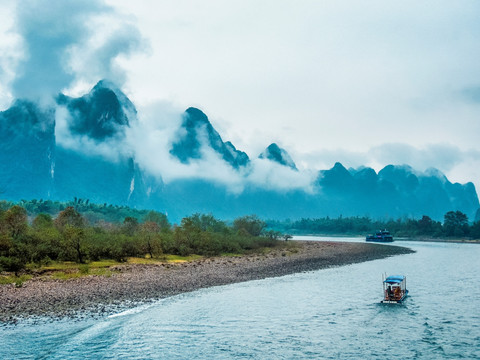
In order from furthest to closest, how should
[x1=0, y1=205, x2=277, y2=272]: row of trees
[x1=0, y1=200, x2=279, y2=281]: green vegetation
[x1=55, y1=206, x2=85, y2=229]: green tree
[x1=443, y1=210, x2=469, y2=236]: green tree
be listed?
1. [x1=443, y1=210, x2=469, y2=236]: green tree
2. [x1=55, y1=206, x2=85, y2=229]: green tree
3. [x1=0, y1=205, x2=277, y2=272]: row of trees
4. [x1=0, y1=200, x2=279, y2=281]: green vegetation

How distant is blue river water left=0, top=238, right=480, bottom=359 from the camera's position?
21.3m

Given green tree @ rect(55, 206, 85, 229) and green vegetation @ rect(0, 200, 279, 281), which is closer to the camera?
green vegetation @ rect(0, 200, 279, 281)

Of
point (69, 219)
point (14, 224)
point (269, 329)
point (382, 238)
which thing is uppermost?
point (69, 219)

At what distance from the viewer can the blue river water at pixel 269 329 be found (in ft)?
69.8

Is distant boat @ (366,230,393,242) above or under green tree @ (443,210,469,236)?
under

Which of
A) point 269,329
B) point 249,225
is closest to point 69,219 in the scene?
point 249,225

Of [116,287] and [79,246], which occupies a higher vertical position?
[79,246]

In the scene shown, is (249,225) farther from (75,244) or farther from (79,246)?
(75,244)

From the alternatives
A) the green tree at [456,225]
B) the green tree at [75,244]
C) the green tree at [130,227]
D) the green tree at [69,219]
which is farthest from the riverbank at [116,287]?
the green tree at [456,225]

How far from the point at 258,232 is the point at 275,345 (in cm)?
8931

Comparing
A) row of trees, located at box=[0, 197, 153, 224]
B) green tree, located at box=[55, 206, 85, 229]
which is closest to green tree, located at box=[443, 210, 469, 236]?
row of trees, located at box=[0, 197, 153, 224]

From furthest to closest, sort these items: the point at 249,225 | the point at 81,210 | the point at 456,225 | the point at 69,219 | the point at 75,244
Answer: the point at 456,225, the point at 81,210, the point at 249,225, the point at 69,219, the point at 75,244

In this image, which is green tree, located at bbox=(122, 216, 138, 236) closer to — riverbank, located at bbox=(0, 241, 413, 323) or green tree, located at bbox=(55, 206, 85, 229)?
green tree, located at bbox=(55, 206, 85, 229)

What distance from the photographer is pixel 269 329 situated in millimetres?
26188
